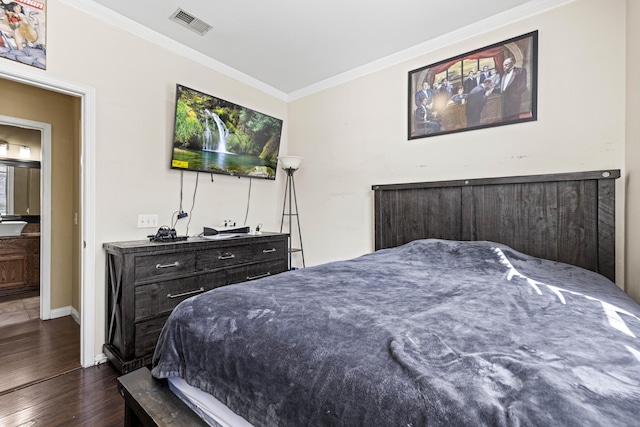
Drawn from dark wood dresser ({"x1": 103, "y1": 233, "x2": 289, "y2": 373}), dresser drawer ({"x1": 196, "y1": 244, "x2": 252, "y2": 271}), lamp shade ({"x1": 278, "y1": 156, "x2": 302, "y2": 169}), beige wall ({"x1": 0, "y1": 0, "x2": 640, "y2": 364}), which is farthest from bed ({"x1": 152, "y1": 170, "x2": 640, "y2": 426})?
lamp shade ({"x1": 278, "y1": 156, "x2": 302, "y2": 169})

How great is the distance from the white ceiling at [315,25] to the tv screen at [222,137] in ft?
1.71

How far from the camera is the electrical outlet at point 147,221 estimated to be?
256cm

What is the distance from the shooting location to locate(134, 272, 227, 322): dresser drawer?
216 cm

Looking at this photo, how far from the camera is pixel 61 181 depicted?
3258 mm

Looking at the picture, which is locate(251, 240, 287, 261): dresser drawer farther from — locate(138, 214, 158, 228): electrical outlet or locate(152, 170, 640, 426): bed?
locate(152, 170, 640, 426): bed

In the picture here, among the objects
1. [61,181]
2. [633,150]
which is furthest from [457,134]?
[61,181]

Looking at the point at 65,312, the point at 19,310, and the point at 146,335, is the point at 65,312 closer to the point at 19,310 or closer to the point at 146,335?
the point at 19,310

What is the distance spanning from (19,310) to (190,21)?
381cm

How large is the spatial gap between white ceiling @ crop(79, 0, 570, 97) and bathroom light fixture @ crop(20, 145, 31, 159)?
335cm

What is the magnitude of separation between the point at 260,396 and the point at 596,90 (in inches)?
108

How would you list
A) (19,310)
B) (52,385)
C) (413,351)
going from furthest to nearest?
(19,310)
(52,385)
(413,351)

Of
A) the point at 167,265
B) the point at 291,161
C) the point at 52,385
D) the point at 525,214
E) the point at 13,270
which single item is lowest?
the point at 52,385

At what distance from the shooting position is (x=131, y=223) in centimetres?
251

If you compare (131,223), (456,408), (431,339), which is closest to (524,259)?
(431,339)
